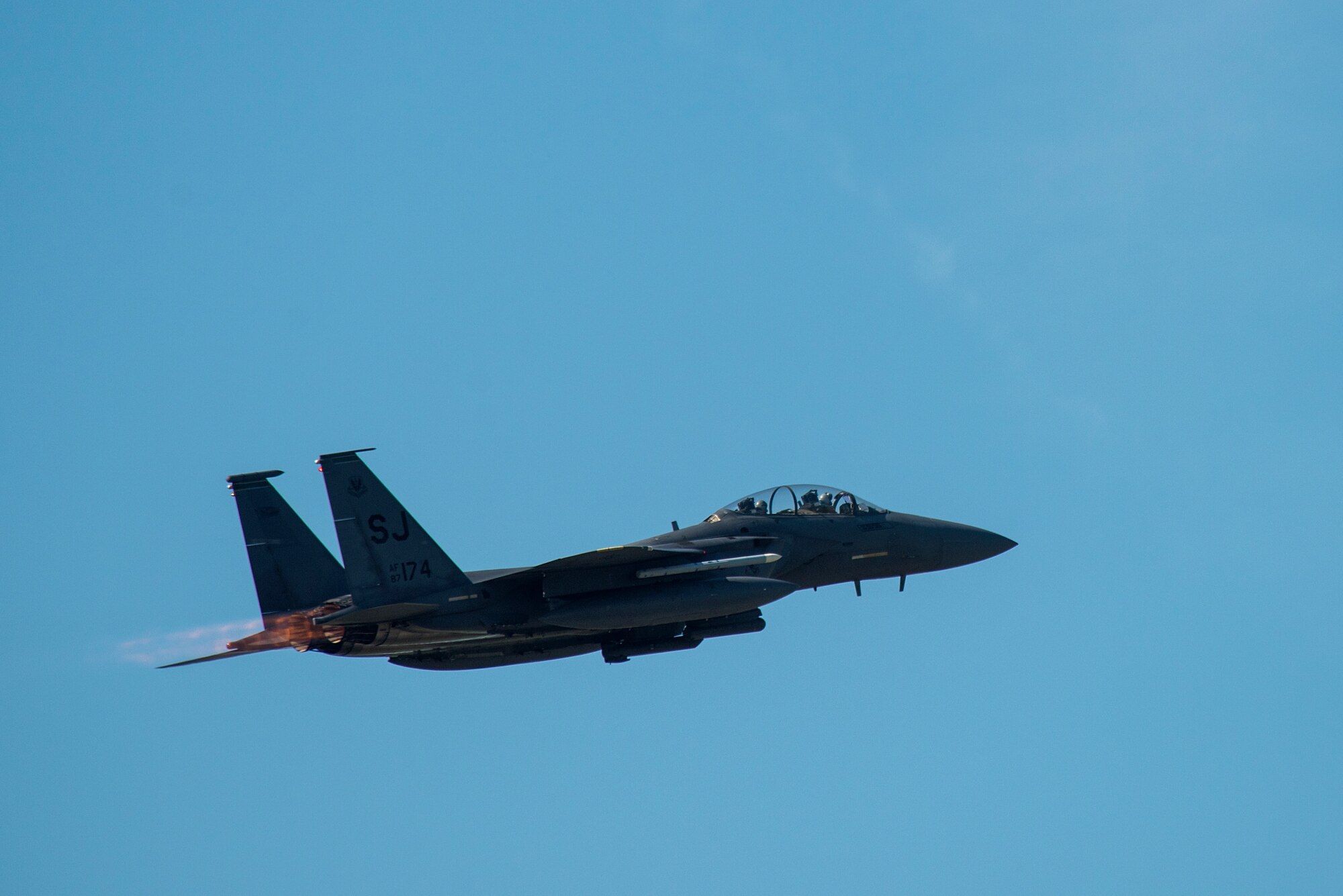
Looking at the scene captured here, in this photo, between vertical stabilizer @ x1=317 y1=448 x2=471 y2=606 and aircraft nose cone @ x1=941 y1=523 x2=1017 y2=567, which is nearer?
vertical stabilizer @ x1=317 y1=448 x2=471 y2=606

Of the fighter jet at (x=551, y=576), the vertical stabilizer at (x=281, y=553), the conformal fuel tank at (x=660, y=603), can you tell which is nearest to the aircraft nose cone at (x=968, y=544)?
the fighter jet at (x=551, y=576)

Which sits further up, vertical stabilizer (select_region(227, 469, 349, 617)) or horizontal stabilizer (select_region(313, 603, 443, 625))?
vertical stabilizer (select_region(227, 469, 349, 617))

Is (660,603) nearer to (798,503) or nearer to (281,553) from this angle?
A: (798,503)

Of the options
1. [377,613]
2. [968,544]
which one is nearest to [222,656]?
[377,613]

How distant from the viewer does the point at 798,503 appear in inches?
1156

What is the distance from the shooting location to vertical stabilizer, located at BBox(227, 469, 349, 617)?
29188 millimetres

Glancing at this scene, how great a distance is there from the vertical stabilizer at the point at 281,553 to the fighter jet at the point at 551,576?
3 cm

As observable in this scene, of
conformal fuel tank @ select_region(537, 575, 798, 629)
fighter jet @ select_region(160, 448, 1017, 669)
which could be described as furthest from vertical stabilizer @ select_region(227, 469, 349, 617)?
conformal fuel tank @ select_region(537, 575, 798, 629)

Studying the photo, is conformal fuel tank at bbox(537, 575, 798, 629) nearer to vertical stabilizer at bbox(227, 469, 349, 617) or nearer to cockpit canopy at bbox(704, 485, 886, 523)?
cockpit canopy at bbox(704, 485, 886, 523)

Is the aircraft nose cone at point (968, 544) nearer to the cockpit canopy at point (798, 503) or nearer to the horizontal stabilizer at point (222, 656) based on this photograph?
the cockpit canopy at point (798, 503)

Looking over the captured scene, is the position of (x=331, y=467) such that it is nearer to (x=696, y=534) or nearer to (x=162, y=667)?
(x=162, y=667)

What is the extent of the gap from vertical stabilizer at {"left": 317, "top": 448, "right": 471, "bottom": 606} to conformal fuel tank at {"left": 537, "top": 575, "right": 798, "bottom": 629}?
195 centimetres

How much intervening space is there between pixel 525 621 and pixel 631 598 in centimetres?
189

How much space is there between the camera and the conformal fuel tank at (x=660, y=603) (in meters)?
26.5
